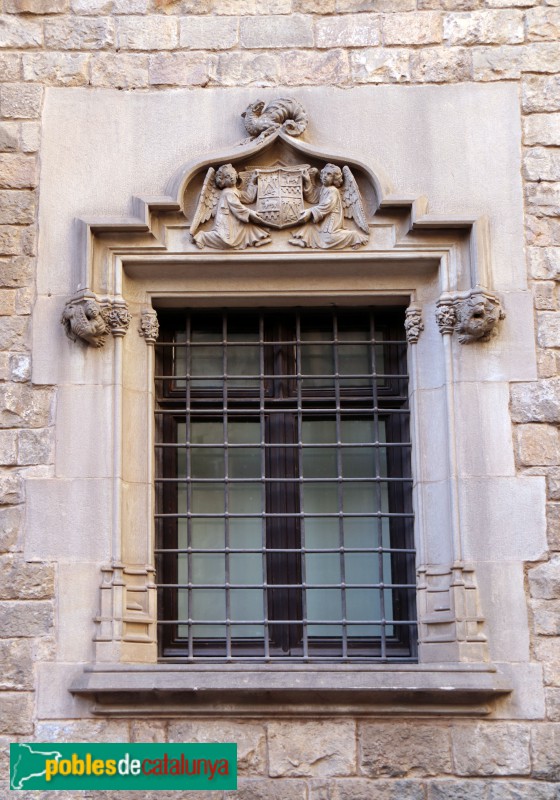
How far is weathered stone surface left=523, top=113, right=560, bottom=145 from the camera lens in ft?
22.4

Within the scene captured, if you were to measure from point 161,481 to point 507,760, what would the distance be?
7.34 ft

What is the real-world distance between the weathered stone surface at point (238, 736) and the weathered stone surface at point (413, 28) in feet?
12.3

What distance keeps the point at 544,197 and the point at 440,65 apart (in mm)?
954

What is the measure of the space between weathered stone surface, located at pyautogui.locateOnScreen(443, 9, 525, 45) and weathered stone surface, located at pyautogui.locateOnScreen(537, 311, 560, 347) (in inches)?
62.6

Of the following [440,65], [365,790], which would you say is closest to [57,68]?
[440,65]

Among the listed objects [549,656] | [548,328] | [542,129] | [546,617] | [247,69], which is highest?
[247,69]

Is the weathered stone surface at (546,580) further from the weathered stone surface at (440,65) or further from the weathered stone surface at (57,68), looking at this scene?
the weathered stone surface at (57,68)

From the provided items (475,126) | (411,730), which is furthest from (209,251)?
(411,730)

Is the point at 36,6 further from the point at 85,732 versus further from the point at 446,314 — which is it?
the point at 85,732

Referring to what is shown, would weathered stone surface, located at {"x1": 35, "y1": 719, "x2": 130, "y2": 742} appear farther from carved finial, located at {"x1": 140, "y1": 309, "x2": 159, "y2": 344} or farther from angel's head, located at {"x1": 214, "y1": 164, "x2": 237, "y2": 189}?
angel's head, located at {"x1": 214, "y1": 164, "x2": 237, "y2": 189}

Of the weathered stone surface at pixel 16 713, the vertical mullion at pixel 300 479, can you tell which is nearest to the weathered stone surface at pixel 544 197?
the vertical mullion at pixel 300 479

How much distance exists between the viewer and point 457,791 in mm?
5930

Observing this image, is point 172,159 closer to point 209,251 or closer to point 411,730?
point 209,251

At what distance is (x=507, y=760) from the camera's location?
5973mm
